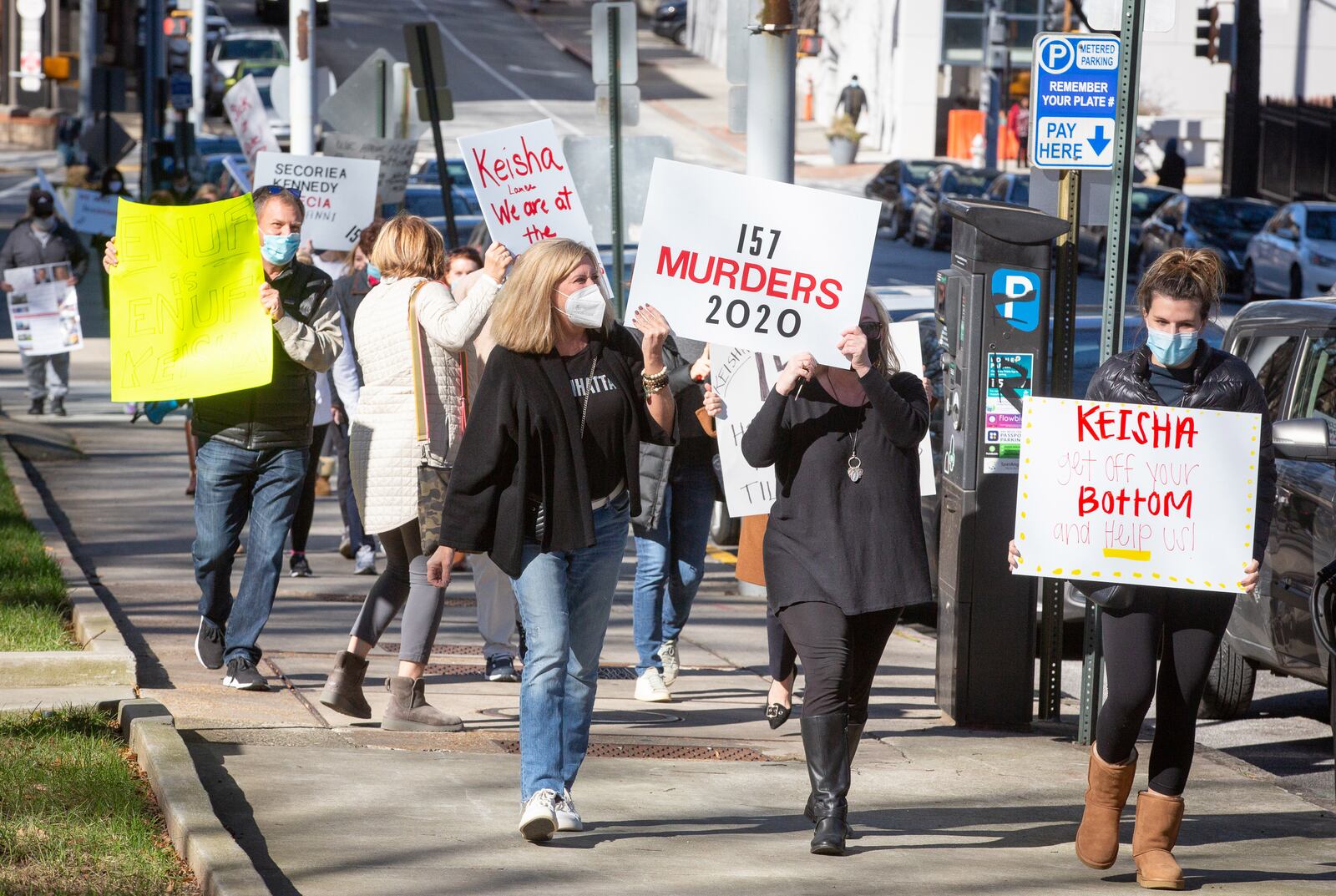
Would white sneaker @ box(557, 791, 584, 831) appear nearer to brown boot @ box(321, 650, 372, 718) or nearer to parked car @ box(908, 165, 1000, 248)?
brown boot @ box(321, 650, 372, 718)

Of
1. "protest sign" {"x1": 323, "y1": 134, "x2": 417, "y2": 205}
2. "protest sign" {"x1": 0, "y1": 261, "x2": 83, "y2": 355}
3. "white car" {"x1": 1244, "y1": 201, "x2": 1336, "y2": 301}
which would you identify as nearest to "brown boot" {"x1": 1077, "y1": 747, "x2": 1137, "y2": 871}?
"protest sign" {"x1": 323, "y1": 134, "x2": 417, "y2": 205}

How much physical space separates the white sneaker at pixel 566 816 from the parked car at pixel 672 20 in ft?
232

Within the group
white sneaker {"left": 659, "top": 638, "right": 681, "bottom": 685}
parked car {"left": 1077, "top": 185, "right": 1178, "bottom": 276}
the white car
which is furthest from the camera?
parked car {"left": 1077, "top": 185, "right": 1178, "bottom": 276}

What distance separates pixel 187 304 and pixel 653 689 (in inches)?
102

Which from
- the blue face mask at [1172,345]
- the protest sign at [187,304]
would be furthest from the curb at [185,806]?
the blue face mask at [1172,345]

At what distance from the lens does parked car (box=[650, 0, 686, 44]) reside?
2955 inches

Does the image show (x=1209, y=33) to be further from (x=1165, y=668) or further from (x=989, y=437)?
(x=1165, y=668)

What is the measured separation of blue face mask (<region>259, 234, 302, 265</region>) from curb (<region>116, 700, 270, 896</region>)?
1.93 meters

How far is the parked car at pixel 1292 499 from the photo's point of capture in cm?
785

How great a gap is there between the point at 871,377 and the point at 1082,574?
0.88m

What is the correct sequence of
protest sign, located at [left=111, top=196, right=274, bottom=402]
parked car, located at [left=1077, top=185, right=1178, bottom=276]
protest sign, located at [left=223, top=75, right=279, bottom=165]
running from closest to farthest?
protest sign, located at [left=111, top=196, right=274, bottom=402]
protest sign, located at [left=223, top=75, right=279, bottom=165]
parked car, located at [left=1077, top=185, right=1178, bottom=276]

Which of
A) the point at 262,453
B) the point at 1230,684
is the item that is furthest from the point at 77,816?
the point at 1230,684

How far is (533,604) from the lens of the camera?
6035mm

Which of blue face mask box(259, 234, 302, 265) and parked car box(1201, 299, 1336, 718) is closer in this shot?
parked car box(1201, 299, 1336, 718)
